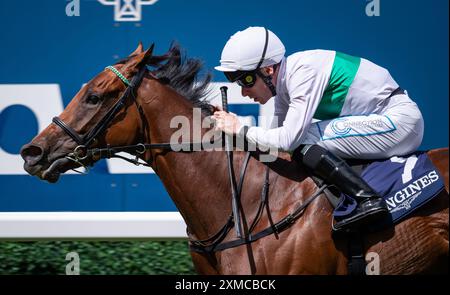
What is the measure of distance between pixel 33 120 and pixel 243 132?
205 centimetres

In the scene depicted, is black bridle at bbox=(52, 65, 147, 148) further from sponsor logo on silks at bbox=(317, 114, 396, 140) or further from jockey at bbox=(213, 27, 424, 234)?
sponsor logo on silks at bbox=(317, 114, 396, 140)

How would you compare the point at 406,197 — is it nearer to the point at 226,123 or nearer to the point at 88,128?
the point at 226,123

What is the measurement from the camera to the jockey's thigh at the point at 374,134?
3443 millimetres

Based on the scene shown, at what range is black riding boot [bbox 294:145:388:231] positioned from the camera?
3258 millimetres

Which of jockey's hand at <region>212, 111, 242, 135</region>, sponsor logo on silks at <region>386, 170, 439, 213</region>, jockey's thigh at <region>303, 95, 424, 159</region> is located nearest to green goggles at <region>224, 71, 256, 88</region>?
jockey's hand at <region>212, 111, 242, 135</region>

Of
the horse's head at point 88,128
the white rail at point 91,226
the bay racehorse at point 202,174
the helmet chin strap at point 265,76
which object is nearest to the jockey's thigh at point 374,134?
the bay racehorse at point 202,174

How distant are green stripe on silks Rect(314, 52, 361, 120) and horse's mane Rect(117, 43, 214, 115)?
2.04 ft

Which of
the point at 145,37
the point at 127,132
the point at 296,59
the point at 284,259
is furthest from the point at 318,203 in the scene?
the point at 145,37

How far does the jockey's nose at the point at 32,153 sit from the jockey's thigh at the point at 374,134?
1333mm

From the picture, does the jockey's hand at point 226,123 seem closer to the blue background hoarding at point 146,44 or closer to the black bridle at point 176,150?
the black bridle at point 176,150

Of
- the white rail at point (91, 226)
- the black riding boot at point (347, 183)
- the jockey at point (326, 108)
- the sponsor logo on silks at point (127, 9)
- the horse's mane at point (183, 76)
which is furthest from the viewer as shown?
the sponsor logo on silks at point (127, 9)

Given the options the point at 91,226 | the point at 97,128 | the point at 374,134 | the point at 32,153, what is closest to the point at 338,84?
the point at 374,134

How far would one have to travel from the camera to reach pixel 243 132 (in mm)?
3471
